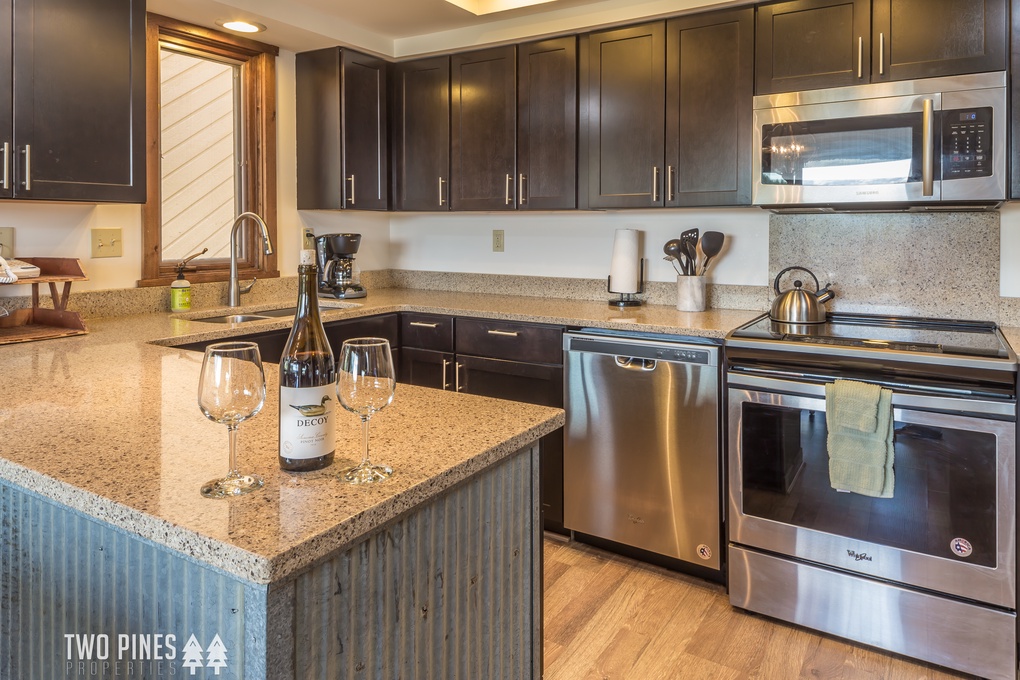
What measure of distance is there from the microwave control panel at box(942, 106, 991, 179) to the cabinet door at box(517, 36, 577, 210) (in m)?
1.36

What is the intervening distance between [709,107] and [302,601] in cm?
240

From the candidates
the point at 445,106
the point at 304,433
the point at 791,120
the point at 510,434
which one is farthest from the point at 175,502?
the point at 445,106

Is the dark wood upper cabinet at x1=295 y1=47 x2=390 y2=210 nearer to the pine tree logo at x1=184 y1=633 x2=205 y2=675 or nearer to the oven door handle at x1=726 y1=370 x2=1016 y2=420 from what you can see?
the oven door handle at x1=726 y1=370 x2=1016 y2=420

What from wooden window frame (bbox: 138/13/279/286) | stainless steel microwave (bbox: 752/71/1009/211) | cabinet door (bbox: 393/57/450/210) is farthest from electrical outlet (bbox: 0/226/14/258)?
stainless steel microwave (bbox: 752/71/1009/211)

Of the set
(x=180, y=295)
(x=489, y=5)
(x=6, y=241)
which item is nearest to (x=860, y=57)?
(x=489, y=5)

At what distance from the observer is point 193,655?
88 cm

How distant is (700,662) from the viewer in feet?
6.79

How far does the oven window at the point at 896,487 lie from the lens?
1961 mm

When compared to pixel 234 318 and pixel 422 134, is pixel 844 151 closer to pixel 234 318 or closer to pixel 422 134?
pixel 422 134

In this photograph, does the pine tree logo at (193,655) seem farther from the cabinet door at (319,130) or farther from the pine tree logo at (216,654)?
the cabinet door at (319,130)

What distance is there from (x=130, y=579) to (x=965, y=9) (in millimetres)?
2679

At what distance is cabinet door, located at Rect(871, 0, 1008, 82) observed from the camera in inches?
86.0

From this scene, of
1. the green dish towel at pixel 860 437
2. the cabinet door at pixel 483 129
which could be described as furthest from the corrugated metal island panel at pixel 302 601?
the cabinet door at pixel 483 129

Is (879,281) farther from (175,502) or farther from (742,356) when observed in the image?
(175,502)
